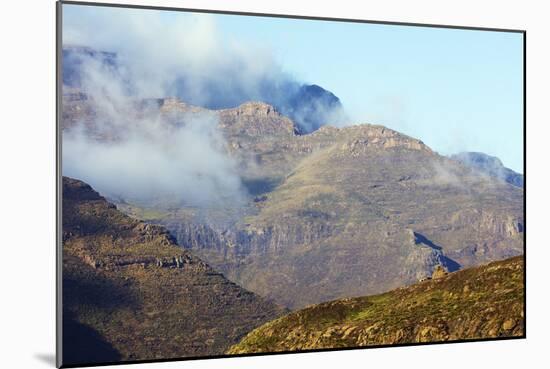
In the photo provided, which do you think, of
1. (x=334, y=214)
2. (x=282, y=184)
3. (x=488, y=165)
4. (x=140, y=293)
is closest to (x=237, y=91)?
(x=282, y=184)

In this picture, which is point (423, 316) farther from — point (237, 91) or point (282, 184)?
point (282, 184)

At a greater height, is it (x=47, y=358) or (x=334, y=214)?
(x=334, y=214)

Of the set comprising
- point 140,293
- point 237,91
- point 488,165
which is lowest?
point 140,293

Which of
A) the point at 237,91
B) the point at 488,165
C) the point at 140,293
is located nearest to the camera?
the point at 488,165

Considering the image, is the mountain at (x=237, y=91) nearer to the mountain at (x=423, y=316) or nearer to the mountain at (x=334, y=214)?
the mountain at (x=334, y=214)

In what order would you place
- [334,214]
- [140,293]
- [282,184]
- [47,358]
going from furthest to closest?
[334,214] → [282,184] → [140,293] → [47,358]

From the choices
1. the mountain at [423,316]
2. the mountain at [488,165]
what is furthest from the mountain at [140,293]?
the mountain at [488,165]

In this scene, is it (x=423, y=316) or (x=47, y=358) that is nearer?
(x=47, y=358)

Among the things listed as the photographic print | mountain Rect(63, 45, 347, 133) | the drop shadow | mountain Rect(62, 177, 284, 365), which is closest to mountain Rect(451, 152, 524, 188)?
the photographic print
